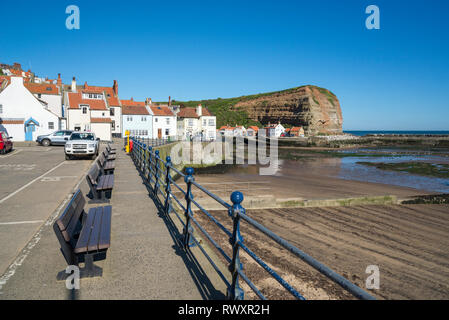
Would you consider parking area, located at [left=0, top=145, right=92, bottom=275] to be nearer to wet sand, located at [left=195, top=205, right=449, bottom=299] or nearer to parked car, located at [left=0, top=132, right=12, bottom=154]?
wet sand, located at [left=195, top=205, right=449, bottom=299]

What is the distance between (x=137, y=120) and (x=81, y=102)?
1381 cm

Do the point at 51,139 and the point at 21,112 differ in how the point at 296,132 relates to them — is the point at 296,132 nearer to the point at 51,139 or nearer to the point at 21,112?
the point at 21,112

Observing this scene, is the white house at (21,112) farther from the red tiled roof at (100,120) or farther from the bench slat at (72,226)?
the bench slat at (72,226)

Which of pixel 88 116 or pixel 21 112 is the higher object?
pixel 88 116

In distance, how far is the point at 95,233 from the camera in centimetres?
420

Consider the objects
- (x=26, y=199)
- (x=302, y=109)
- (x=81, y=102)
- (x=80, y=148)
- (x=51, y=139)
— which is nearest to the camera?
(x=26, y=199)

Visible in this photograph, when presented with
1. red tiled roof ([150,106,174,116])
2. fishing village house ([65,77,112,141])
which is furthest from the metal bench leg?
red tiled roof ([150,106,174,116])

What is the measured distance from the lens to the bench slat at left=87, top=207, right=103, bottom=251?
12.3 ft

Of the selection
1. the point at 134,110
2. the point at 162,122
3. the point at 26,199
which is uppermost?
the point at 134,110

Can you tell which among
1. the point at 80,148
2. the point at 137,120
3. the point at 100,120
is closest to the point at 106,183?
the point at 80,148

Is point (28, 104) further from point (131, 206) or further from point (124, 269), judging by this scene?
point (124, 269)

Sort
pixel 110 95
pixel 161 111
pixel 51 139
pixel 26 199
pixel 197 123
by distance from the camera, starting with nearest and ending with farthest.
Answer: pixel 26 199
pixel 51 139
pixel 110 95
pixel 161 111
pixel 197 123
